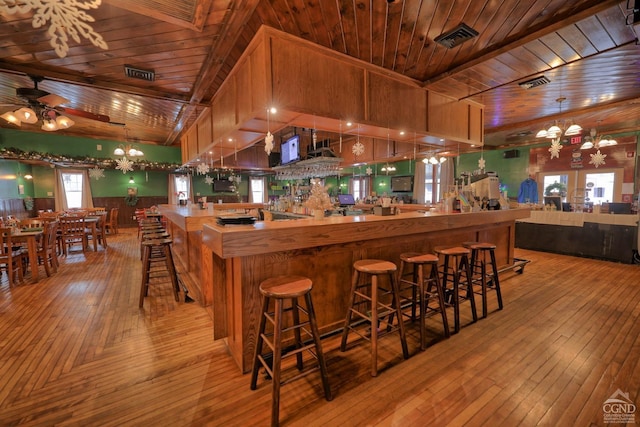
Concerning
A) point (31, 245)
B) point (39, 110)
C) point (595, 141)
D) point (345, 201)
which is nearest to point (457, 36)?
point (345, 201)

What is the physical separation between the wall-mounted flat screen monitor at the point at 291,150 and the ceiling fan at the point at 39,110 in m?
3.25

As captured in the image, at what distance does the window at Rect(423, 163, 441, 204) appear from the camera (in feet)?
34.9

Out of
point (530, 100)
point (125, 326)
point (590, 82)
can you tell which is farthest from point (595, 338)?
point (125, 326)

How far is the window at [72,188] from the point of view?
934cm

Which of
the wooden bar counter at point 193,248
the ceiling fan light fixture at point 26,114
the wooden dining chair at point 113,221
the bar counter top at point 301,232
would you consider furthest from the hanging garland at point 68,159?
the bar counter top at point 301,232

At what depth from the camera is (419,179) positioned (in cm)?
1094

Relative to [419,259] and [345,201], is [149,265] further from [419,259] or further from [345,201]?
[345,201]

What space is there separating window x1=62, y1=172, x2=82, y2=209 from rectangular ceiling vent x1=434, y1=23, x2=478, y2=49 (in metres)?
12.2

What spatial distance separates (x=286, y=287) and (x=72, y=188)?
11.8 m

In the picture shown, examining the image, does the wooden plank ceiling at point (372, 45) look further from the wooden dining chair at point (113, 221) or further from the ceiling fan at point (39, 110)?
the wooden dining chair at point (113, 221)

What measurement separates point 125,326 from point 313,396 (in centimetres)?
225

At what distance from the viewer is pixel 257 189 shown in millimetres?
13562

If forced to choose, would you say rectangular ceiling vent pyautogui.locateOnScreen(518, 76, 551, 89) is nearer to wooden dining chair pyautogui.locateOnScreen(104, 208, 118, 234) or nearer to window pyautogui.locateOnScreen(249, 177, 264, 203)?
wooden dining chair pyautogui.locateOnScreen(104, 208, 118, 234)

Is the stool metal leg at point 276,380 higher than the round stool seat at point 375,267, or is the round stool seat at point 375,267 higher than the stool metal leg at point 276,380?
the round stool seat at point 375,267
